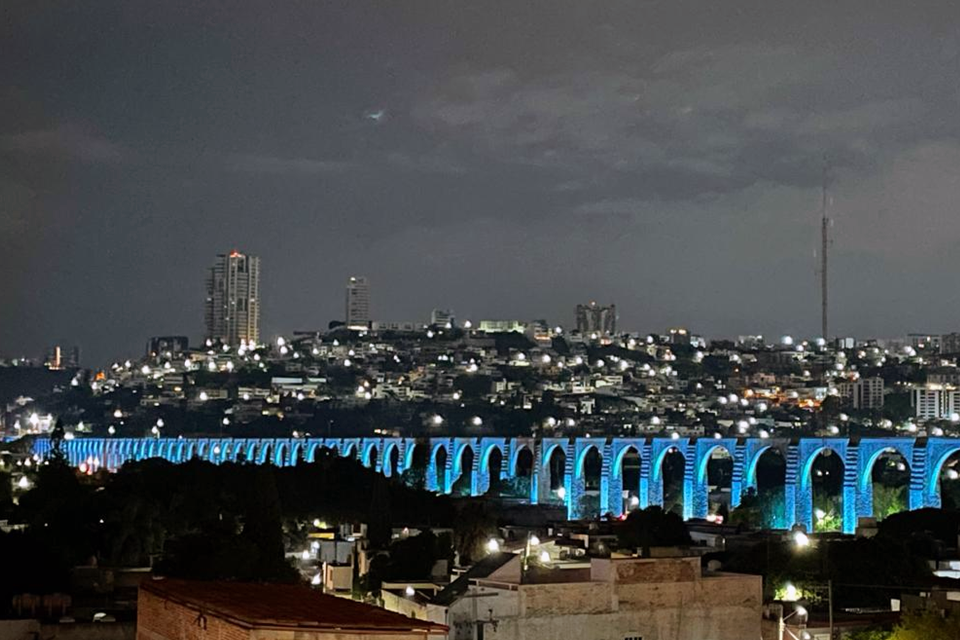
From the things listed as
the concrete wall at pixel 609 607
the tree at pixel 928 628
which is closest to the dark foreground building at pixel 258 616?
the concrete wall at pixel 609 607

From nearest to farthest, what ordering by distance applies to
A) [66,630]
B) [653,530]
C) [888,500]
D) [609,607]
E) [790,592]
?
1. [609,607]
2. [66,630]
3. [790,592]
4. [653,530]
5. [888,500]

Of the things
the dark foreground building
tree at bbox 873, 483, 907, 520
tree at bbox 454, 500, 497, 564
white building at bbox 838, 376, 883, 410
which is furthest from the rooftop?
white building at bbox 838, 376, 883, 410

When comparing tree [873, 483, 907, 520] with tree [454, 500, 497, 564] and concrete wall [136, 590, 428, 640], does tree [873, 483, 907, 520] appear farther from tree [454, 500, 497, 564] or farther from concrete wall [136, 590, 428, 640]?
concrete wall [136, 590, 428, 640]

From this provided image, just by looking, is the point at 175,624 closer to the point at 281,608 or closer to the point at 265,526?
the point at 281,608

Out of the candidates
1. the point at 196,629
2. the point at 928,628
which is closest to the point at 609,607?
the point at 928,628

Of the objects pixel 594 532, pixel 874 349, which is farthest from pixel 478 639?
pixel 874 349

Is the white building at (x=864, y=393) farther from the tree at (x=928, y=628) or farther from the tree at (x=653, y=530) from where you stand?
the tree at (x=928, y=628)

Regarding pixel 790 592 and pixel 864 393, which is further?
pixel 864 393
